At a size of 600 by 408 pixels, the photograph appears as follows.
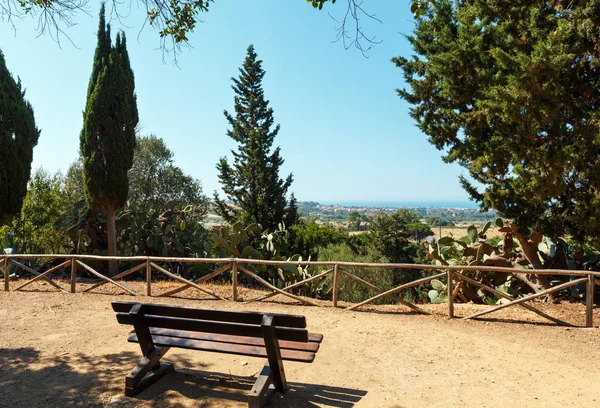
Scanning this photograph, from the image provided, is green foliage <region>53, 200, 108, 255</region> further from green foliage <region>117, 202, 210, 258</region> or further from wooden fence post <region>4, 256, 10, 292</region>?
wooden fence post <region>4, 256, 10, 292</region>

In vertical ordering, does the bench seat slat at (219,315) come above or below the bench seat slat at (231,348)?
above

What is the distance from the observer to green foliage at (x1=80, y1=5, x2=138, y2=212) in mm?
10734

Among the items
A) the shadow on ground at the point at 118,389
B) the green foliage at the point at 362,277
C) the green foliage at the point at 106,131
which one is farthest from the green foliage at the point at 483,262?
the green foliage at the point at 106,131

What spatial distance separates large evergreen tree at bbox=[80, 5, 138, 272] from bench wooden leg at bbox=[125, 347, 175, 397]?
7.80 meters

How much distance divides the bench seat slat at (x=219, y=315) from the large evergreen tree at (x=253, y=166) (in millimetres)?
19087

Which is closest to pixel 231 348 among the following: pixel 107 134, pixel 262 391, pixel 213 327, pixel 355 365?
pixel 213 327

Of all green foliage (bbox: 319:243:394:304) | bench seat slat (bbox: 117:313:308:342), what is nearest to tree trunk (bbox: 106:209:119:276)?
green foliage (bbox: 319:243:394:304)

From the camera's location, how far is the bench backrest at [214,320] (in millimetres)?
3170

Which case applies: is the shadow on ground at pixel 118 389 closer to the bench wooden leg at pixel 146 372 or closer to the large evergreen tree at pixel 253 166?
the bench wooden leg at pixel 146 372

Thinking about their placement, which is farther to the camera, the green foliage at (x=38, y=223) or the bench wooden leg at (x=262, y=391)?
the green foliage at (x=38, y=223)

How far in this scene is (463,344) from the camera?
5.12 meters

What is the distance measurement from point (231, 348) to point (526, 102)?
5622 mm

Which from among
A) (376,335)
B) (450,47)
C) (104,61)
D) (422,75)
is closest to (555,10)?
(450,47)

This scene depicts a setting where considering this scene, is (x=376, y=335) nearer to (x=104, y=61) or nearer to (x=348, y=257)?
(x=104, y=61)
